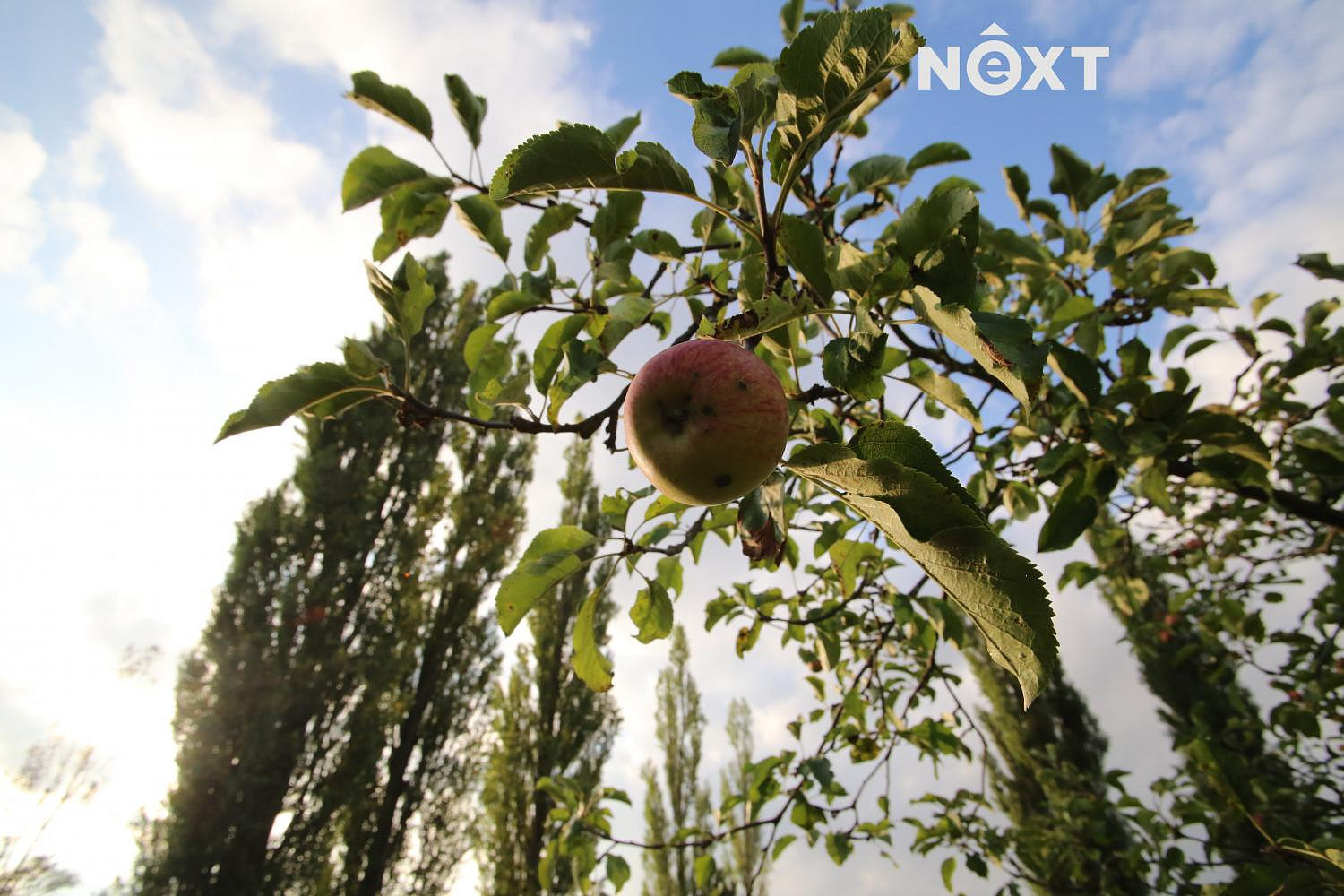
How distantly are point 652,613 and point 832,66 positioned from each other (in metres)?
1.23

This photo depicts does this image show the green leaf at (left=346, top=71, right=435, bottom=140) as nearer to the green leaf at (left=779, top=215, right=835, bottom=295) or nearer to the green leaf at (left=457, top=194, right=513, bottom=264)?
the green leaf at (left=457, top=194, right=513, bottom=264)

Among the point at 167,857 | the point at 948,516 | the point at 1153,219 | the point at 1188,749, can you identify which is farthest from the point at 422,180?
the point at 167,857

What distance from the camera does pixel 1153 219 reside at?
178cm

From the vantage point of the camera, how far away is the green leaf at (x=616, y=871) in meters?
2.42

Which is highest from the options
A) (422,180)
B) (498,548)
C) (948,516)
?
(498,548)

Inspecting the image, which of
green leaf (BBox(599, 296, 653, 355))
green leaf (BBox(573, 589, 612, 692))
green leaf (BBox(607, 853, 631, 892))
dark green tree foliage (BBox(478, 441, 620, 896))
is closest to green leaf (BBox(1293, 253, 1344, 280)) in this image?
green leaf (BBox(599, 296, 653, 355))

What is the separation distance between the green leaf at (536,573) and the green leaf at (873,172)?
113 cm

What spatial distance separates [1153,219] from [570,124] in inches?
68.5

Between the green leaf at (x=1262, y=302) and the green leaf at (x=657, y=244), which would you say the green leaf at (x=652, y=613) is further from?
the green leaf at (x=1262, y=302)

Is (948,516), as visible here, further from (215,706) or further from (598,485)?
(598,485)

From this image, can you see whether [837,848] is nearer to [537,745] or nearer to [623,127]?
[623,127]

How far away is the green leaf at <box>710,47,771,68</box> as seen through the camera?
1.80m

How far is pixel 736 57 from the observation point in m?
1.83

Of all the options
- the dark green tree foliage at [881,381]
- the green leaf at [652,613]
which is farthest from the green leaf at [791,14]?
the green leaf at [652,613]
